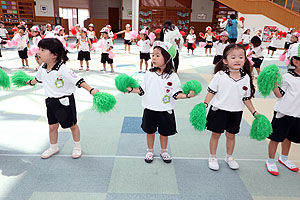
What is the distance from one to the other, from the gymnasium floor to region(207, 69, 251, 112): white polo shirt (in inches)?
28.9

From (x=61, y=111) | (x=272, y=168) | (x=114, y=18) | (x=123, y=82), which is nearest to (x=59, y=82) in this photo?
(x=61, y=111)

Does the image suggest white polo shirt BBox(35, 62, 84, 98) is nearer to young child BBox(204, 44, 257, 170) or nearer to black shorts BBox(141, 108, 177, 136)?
black shorts BBox(141, 108, 177, 136)

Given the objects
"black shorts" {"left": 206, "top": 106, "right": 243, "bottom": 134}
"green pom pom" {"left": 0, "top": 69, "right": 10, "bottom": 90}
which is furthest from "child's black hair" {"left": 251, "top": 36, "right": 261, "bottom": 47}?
"green pom pom" {"left": 0, "top": 69, "right": 10, "bottom": 90}

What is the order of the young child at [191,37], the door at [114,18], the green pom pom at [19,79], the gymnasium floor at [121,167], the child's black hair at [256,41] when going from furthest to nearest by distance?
the door at [114,18], the young child at [191,37], the child's black hair at [256,41], the green pom pom at [19,79], the gymnasium floor at [121,167]

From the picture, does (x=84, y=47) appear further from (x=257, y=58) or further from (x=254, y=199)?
(x=254, y=199)

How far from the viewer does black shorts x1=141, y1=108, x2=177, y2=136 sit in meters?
2.32

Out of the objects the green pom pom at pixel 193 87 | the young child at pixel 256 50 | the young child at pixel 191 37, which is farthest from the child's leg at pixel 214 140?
the young child at pixel 191 37

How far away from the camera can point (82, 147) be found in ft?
9.21

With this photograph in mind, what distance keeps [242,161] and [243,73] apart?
1055 millimetres

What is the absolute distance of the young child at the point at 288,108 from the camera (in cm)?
213

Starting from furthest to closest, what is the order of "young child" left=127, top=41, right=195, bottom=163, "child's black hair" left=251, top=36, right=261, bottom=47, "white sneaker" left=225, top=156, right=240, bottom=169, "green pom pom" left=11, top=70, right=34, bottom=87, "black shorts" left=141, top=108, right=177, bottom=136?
"child's black hair" left=251, top=36, right=261, bottom=47
"green pom pom" left=11, top=70, right=34, bottom=87
"white sneaker" left=225, top=156, right=240, bottom=169
"black shorts" left=141, top=108, right=177, bottom=136
"young child" left=127, top=41, right=195, bottom=163

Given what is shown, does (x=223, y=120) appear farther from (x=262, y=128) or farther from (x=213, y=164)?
(x=213, y=164)

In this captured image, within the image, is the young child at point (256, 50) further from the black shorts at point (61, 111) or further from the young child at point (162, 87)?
the black shorts at point (61, 111)

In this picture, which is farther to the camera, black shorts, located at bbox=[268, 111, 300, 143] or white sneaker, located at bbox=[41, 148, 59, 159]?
white sneaker, located at bbox=[41, 148, 59, 159]
